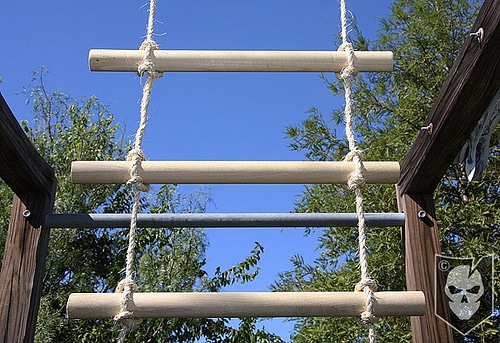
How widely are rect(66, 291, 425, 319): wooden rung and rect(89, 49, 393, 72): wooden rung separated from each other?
19.7 inches

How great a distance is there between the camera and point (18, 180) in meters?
1.33

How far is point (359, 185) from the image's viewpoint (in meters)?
1.21

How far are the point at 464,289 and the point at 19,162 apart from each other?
1902mm

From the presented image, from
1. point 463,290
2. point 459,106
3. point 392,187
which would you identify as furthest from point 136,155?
point 392,187

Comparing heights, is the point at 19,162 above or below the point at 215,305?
above

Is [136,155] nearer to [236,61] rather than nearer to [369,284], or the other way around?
[236,61]

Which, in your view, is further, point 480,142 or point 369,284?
point 480,142

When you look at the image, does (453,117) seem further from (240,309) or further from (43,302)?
(43,302)

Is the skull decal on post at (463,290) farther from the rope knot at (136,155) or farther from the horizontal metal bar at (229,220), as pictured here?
the rope knot at (136,155)

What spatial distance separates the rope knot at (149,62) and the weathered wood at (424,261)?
0.68m

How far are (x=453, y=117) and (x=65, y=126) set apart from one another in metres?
4.74

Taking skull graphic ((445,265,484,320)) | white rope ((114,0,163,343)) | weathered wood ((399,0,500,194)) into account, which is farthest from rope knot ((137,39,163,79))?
skull graphic ((445,265,484,320))

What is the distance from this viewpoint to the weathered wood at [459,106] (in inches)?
40.8

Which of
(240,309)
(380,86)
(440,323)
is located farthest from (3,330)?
(380,86)
